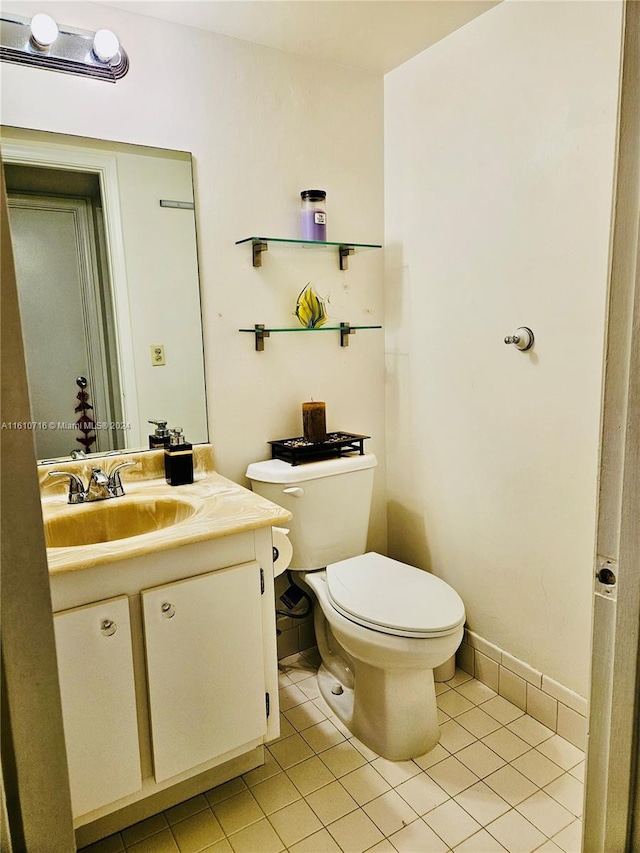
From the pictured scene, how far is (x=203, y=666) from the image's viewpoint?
55.5 inches

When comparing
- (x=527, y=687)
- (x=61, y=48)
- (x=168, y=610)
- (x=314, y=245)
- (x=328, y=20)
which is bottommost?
(x=527, y=687)

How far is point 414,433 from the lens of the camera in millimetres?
2178

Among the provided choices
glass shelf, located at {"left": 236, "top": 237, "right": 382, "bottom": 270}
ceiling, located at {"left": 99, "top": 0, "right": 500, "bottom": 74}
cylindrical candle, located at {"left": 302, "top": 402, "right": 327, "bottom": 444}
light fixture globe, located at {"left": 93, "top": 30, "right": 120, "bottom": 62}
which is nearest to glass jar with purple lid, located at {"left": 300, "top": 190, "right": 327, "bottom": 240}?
glass shelf, located at {"left": 236, "top": 237, "right": 382, "bottom": 270}

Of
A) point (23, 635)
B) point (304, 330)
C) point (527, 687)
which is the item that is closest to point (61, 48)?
point (304, 330)

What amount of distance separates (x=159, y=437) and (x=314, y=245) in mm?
851

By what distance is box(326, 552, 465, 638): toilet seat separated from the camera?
5.14 feet

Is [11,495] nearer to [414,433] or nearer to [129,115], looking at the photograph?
[129,115]

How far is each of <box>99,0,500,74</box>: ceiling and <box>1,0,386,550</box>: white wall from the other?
46 mm

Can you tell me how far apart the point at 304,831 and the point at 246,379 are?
1301 millimetres

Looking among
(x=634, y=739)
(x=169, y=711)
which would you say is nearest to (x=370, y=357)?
(x=169, y=711)

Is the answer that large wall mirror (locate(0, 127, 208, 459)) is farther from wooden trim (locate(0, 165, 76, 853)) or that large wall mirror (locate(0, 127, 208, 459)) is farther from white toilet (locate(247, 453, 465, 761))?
wooden trim (locate(0, 165, 76, 853))

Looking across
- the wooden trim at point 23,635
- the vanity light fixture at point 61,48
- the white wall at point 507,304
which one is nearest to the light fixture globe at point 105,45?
the vanity light fixture at point 61,48

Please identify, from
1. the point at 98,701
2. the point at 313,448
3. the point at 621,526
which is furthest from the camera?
the point at 313,448

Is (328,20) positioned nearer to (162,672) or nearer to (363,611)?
(363,611)
